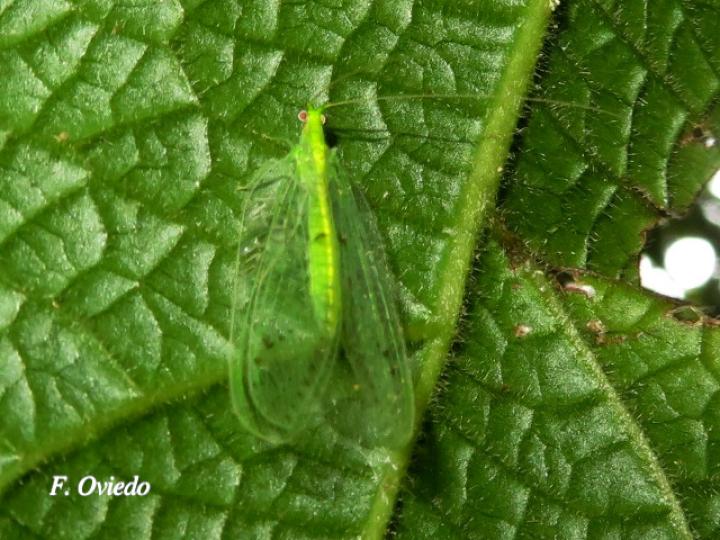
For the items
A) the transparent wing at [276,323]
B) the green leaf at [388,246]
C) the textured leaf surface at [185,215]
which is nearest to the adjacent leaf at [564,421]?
the green leaf at [388,246]

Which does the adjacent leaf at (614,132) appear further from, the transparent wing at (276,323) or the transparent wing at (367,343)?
the transparent wing at (276,323)

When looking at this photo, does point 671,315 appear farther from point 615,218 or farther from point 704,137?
point 704,137

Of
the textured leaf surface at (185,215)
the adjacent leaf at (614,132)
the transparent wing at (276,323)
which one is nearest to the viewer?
the textured leaf surface at (185,215)

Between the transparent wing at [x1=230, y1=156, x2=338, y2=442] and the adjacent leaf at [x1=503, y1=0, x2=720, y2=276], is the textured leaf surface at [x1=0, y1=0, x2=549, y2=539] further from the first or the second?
the adjacent leaf at [x1=503, y1=0, x2=720, y2=276]

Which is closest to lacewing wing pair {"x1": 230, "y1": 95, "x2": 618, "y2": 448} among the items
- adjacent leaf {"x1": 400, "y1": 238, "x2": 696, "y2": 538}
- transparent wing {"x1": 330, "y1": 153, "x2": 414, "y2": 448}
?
transparent wing {"x1": 330, "y1": 153, "x2": 414, "y2": 448}

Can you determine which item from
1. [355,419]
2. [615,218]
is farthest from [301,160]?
[615,218]

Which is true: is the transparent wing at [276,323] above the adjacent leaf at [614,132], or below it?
below

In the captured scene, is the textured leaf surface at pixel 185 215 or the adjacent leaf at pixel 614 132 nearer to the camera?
the textured leaf surface at pixel 185 215
